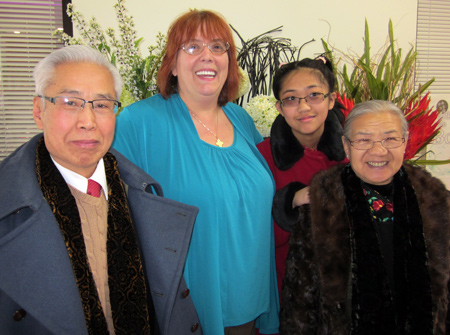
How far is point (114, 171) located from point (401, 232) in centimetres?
123

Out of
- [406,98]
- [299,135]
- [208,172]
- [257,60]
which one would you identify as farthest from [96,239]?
[257,60]

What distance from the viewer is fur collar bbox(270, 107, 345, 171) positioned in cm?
175

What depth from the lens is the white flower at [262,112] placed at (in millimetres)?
2104

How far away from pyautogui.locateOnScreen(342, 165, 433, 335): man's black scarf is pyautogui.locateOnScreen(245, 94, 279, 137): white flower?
2.69 ft

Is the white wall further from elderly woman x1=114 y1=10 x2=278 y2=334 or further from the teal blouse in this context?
the teal blouse

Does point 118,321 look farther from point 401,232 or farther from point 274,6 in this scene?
point 274,6

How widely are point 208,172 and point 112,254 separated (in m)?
0.57

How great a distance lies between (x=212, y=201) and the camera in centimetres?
147

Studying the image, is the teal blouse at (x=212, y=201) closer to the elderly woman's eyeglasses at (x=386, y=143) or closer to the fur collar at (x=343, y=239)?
the fur collar at (x=343, y=239)

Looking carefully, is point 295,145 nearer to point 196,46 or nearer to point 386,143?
point 386,143

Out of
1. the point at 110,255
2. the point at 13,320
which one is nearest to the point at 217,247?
the point at 110,255

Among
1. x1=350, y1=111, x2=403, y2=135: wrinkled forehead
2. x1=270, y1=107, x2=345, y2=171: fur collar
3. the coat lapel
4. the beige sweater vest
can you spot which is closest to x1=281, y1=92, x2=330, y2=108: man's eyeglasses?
x1=270, y1=107, x2=345, y2=171: fur collar

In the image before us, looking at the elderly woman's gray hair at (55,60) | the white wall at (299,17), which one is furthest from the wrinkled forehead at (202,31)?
the white wall at (299,17)

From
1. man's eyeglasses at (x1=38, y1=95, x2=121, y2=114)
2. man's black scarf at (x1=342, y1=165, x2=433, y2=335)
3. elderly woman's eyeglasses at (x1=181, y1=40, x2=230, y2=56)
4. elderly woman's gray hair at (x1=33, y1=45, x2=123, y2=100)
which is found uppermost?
elderly woman's eyeglasses at (x1=181, y1=40, x2=230, y2=56)
